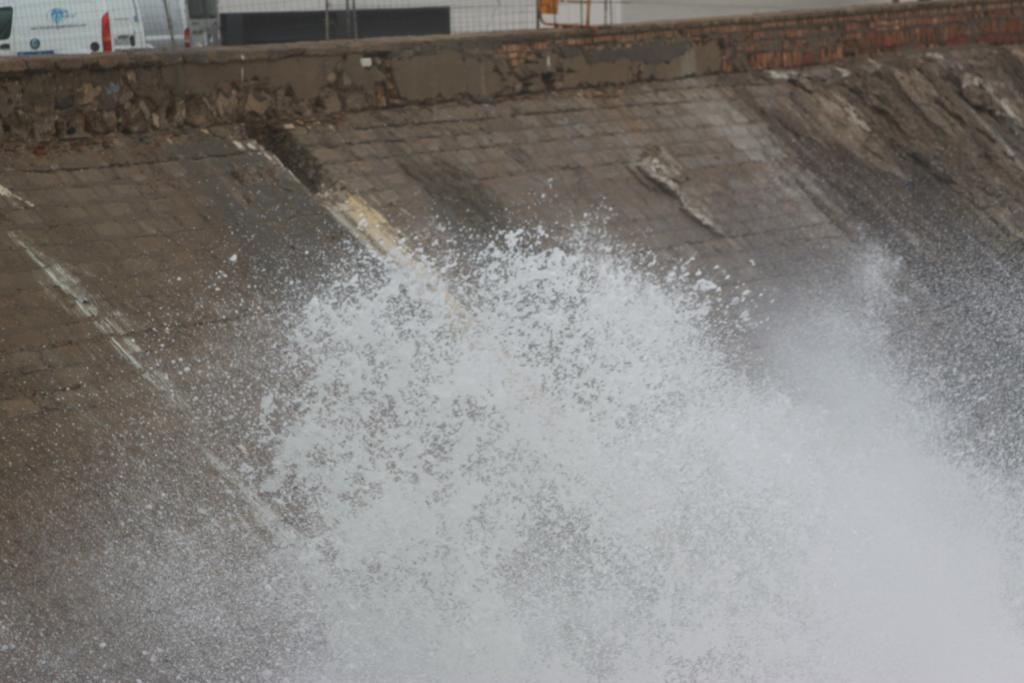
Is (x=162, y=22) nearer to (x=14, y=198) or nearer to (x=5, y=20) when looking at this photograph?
(x=5, y=20)

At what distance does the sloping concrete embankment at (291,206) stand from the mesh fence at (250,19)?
2.45m

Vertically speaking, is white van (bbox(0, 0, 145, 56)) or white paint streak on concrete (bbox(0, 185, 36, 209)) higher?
white paint streak on concrete (bbox(0, 185, 36, 209))

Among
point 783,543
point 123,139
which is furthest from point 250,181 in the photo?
point 783,543

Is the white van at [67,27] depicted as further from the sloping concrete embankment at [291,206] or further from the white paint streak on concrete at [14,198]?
the white paint streak on concrete at [14,198]

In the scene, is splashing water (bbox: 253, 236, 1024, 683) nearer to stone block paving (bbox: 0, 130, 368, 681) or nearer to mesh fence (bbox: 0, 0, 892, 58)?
stone block paving (bbox: 0, 130, 368, 681)

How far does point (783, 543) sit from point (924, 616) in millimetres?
805

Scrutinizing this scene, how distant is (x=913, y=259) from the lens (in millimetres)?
14500

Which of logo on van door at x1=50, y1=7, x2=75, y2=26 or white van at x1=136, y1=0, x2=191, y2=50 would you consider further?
white van at x1=136, y1=0, x2=191, y2=50

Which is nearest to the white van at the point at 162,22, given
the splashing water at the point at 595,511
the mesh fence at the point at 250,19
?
the mesh fence at the point at 250,19

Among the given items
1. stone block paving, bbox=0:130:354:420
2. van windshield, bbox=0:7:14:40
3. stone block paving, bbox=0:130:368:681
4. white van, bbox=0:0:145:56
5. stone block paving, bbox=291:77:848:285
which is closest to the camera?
stone block paving, bbox=0:130:368:681

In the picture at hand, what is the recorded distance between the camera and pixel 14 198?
33.0 ft

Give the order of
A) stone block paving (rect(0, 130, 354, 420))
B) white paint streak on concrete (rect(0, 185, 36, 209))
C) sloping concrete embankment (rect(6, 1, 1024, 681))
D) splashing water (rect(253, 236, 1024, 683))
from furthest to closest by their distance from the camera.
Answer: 1. white paint streak on concrete (rect(0, 185, 36, 209))
2. stone block paving (rect(0, 130, 354, 420))
3. splashing water (rect(253, 236, 1024, 683))
4. sloping concrete embankment (rect(6, 1, 1024, 681))

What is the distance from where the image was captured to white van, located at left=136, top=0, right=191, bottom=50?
55.7ft

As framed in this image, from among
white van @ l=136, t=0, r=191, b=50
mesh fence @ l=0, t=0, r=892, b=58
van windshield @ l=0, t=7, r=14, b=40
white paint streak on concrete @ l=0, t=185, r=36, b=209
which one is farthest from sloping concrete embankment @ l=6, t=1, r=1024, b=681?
van windshield @ l=0, t=7, r=14, b=40
